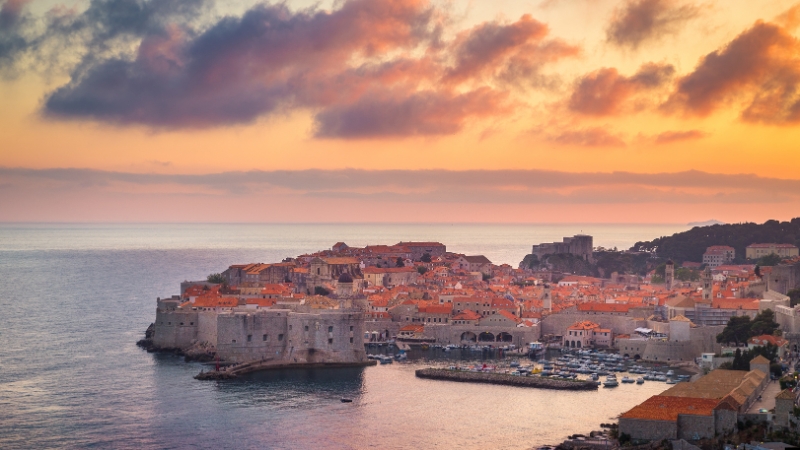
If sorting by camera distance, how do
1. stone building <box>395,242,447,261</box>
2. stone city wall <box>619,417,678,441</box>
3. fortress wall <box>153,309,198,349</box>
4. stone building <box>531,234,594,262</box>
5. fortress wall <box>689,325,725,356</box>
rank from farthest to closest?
stone building <box>531,234,594,262</box>, stone building <box>395,242,447,261</box>, fortress wall <box>153,309,198,349</box>, fortress wall <box>689,325,725,356</box>, stone city wall <box>619,417,678,441</box>

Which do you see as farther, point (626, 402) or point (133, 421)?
point (626, 402)

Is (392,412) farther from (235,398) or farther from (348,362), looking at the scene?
(348,362)

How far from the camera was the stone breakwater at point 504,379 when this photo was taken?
119 ft

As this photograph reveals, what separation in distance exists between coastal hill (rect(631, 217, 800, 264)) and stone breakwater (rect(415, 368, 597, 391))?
50081 millimetres

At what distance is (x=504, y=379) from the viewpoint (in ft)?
123

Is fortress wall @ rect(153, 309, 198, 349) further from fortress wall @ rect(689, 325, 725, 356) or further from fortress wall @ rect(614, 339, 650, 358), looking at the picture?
fortress wall @ rect(689, 325, 725, 356)

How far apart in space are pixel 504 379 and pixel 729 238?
55722mm

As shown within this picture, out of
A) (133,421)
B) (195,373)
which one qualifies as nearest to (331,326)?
(195,373)

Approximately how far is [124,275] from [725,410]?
72.1 metres

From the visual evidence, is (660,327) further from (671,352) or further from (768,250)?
(768,250)

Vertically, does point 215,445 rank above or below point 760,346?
below

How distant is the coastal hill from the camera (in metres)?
85.3

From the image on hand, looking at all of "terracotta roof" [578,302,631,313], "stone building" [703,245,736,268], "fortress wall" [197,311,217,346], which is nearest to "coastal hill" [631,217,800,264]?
"stone building" [703,245,736,268]

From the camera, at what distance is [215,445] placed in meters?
27.4
